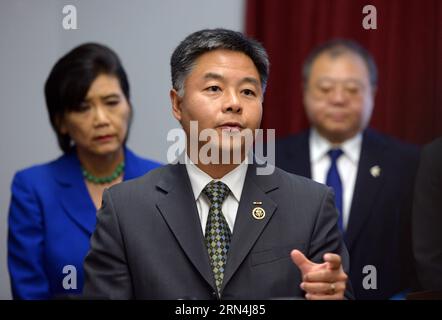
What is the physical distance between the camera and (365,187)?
2508 millimetres

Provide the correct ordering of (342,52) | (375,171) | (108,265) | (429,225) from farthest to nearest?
(342,52)
(375,171)
(429,225)
(108,265)

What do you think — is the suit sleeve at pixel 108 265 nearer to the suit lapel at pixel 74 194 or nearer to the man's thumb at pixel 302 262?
the man's thumb at pixel 302 262

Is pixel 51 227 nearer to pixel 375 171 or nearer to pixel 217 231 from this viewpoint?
pixel 217 231

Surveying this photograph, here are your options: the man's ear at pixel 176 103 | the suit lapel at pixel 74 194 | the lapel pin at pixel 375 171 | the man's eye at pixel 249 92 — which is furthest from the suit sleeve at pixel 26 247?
the lapel pin at pixel 375 171

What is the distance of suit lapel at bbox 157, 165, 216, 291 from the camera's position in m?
1.74

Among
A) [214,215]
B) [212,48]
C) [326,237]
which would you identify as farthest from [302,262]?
[212,48]

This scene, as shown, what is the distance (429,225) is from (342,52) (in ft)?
Result: 2.61

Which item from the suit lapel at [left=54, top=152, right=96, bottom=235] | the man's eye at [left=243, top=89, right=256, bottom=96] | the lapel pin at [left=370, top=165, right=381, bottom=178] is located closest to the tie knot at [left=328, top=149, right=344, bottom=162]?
the lapel pin at [left=370, top=165, right=381, bottom=178]

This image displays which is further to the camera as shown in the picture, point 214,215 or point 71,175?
point 71,175

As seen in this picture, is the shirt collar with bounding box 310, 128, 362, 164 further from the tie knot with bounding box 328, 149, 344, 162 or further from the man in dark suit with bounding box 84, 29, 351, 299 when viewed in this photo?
the man in dark suit with bounding box 84, 29, 351, 299

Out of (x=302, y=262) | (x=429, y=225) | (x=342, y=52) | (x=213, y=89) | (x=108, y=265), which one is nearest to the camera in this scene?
(x=302, y=262)

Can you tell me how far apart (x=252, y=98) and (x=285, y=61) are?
3.62 ft

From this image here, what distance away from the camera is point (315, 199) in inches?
72.8
